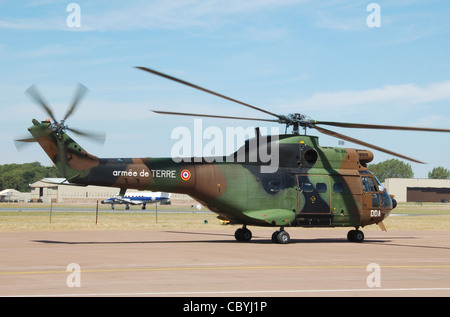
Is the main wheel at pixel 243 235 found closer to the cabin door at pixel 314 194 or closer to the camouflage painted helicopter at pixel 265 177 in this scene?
the camouflage painted helicopter at pixel 265 177

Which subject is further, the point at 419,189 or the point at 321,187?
the point at 419,189

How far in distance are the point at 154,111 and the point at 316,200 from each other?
916cm

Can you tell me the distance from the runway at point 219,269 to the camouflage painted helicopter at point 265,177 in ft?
5.15

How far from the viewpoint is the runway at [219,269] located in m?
12.6

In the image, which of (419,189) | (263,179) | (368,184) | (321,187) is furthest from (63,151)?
(419,189)

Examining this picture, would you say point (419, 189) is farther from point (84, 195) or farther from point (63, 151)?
point (63, 151)

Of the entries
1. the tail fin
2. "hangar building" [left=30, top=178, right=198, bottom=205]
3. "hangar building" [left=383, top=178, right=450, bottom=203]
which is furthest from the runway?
"hangar building" [left=383, top=178, right=450, bottom=203]

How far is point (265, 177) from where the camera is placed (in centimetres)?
2645

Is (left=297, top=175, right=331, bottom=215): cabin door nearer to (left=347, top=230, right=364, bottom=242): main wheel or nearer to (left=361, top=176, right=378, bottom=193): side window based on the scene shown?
(left=361, top=176, right=378, bottom=193): side window

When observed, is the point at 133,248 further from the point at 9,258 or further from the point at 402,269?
the point at 402,269

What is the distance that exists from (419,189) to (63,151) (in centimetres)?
16361

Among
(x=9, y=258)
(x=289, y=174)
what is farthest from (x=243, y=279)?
(x=289, y=174)
